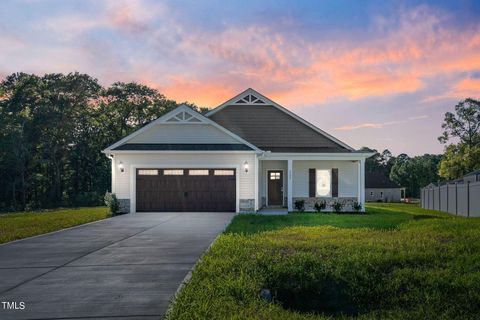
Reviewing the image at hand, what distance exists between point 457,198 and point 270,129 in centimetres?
1030

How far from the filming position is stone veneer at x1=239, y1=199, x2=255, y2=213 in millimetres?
21516

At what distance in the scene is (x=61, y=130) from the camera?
143ft

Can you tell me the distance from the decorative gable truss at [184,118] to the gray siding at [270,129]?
3.78 metres

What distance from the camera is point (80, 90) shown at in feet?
147

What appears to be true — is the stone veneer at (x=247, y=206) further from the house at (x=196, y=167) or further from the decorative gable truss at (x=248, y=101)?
the decorative gable truss at (x=248, y=101)

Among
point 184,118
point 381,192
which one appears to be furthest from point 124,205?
point 381,192

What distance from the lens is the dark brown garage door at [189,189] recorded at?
71.3 ft

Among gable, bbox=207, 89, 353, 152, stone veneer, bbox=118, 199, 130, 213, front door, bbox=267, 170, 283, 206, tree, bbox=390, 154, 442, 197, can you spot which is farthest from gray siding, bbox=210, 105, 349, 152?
tree, bbox=390, 154, 442, 197

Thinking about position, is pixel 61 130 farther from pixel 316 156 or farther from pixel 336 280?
pixel 336 280

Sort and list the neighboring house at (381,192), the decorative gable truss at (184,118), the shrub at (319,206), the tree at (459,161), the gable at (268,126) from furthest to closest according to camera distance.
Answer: the neighboring house at (381,192) → the tree at (459,161) → the gable at (268,126) → the shrub at (319,206) → the decorative gable truss at (184,118)

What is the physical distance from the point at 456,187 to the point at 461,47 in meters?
8.36

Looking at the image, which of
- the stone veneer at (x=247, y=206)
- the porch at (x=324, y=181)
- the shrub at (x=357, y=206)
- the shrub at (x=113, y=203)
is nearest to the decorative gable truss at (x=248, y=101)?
the porch at (x=324, y=181)

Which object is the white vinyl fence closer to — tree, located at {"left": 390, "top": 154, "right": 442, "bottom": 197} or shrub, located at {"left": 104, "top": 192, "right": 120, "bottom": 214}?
shrub, located at {"left": 104, "top": 192, "right": 120, "bottom": 214}

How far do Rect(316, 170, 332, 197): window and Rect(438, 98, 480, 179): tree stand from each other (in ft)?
92.2
